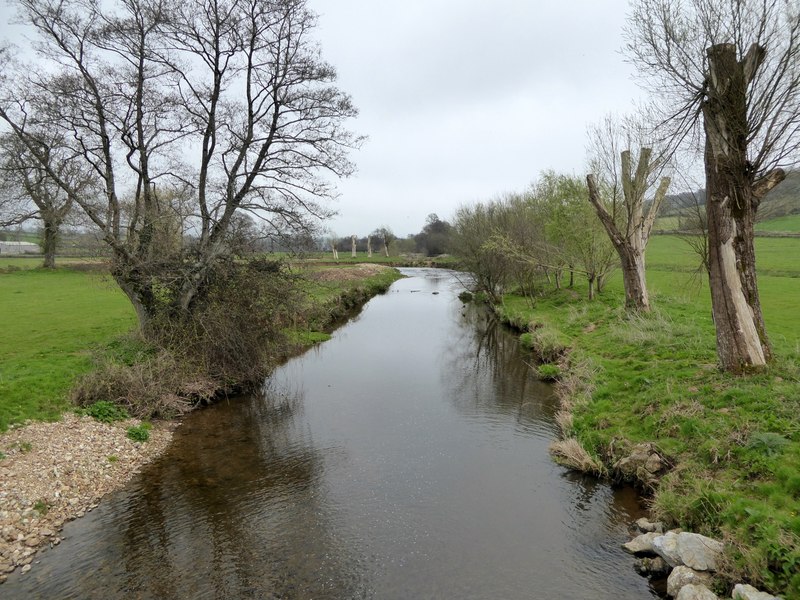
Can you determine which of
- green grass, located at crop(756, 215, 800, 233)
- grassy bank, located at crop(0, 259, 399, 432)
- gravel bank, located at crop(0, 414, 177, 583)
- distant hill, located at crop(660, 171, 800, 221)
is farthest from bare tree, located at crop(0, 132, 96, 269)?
green grass, located at crop(756, 215, 800, 233)

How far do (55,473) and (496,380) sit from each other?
1253 centimetres

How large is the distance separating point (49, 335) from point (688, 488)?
19.9m

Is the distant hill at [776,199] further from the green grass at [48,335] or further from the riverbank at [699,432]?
the green grass at [48,335]

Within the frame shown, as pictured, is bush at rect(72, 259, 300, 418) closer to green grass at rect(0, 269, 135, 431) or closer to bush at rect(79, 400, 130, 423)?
bush at rect(79, 400, 130, 423)

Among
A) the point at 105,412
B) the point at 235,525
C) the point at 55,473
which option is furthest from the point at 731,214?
the point at 105,412

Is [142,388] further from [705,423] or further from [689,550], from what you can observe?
[705,423]

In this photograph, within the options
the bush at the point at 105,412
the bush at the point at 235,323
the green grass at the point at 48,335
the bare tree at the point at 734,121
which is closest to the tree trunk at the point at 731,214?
the bare tree at the point at 734,121

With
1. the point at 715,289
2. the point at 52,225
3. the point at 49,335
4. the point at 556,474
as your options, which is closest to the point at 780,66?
the point at 715,289

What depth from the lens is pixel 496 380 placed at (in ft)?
53.7

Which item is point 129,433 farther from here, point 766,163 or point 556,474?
point 766,163

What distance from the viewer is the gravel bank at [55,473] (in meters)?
7.18

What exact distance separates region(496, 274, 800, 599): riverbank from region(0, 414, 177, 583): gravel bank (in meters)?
9.36

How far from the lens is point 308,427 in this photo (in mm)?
12141

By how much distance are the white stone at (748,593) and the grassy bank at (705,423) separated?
0.19 m
